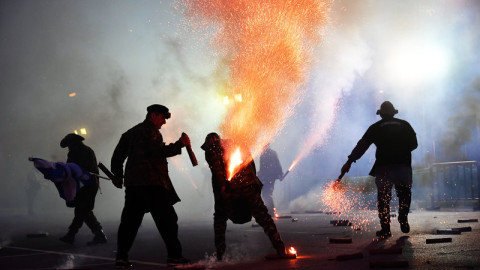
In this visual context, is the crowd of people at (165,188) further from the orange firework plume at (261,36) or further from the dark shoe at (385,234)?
the orange firework plume at (261,36)

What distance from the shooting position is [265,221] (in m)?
6.43

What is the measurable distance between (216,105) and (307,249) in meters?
24.6

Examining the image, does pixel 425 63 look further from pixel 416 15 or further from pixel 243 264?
pixel 243 264

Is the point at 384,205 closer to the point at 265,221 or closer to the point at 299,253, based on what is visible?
the point at 299,253

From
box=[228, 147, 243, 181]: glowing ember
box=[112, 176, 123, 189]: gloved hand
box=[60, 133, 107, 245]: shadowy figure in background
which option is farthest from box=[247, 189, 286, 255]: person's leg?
box=[60, 133, 107, 245]: shadowy figure in background

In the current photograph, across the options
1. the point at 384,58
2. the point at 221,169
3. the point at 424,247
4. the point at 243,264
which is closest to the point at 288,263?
the point at 243,264

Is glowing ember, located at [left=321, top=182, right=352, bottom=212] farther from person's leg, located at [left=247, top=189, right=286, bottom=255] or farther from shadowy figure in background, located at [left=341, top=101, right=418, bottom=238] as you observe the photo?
person's leg, located at [left=247, top=189, right=286, bottom=255]

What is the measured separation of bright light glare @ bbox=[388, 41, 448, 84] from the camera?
21109mm

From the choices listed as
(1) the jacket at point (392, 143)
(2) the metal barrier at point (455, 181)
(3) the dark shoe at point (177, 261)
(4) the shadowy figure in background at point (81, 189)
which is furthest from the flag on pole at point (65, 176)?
(2) the metal barrier at point (455, 181)

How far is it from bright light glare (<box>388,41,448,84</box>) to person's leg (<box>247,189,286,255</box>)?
16.7 meters

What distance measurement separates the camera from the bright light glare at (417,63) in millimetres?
21109

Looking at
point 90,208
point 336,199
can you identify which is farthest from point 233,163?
point 336,199

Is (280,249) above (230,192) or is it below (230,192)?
below

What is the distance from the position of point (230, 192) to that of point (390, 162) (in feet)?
11.4
